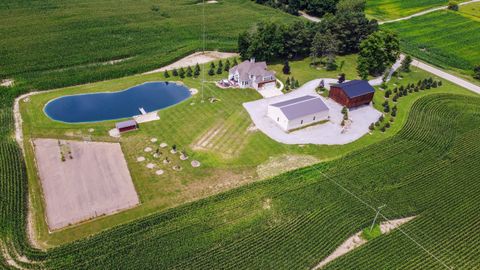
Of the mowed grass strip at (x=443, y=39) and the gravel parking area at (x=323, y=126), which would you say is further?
the mowed grass strip at (x=443, y=39)

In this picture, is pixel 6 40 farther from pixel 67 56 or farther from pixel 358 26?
pixel 358 26

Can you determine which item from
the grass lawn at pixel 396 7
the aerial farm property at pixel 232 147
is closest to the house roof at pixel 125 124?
the aerial farm property at pixel 232 147

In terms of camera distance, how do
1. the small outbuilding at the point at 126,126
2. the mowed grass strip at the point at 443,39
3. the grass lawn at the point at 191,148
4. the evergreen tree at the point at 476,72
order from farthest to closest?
the mowed grass strip at the point at 443,39
the evergreen tree at the point at 476,72
the small outbuilding at the point at 126,126
the grass lawn at the point at 191,148

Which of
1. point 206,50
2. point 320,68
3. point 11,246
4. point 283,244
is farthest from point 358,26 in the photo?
point 11,246

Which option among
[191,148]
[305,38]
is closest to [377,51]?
[305,38]

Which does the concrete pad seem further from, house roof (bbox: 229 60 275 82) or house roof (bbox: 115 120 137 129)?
house roof (bbox: 229 60 275 82)

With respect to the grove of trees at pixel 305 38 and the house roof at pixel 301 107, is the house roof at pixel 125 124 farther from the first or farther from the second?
the grove of trees at pixel 305 38

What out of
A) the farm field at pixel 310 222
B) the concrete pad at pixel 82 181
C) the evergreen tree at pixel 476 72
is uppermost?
the evergreen tree at pixel 476 72

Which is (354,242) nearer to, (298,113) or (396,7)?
(298,113)
